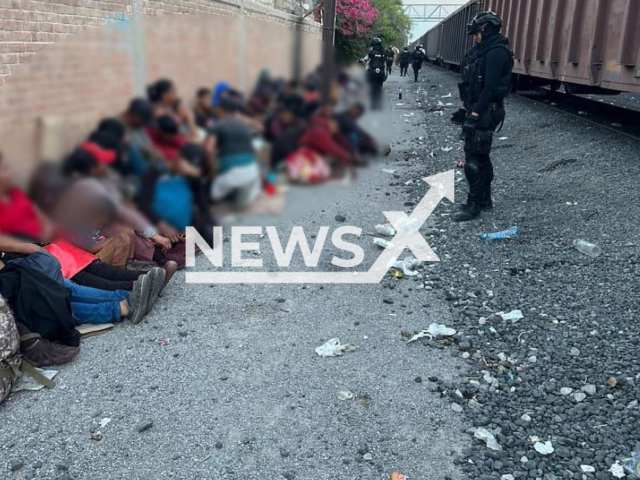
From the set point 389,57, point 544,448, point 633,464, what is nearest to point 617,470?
point 633,464

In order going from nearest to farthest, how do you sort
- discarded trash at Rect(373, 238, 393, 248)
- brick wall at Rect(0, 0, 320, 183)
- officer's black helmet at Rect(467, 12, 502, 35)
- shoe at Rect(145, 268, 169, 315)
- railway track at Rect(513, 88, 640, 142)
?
1. brick wall at Rect(0, 0, 320, 183)
2. shoe at Rect(145, 268, 169, 315)
3. officer's black helmet at Rect(467, 12, 502, 35)
4. discarded trash at Rect(373, 238, 393, 248)
5. railway track at Rect(513, 88, 640, 142)

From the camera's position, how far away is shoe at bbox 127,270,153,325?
14.1 feet

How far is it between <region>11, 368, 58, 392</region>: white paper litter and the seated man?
363cm

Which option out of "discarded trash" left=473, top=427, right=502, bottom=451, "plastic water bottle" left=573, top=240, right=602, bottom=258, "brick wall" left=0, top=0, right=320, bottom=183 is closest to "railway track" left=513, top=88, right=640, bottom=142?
"plastic water bottle" left=573, top=240, right=602, bottom=258

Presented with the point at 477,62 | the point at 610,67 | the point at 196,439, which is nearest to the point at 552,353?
the point at 196,439

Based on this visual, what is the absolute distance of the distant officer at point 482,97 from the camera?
4801mm

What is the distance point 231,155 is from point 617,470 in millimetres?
3073

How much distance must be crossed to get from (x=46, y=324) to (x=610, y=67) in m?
7.05

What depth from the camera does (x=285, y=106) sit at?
1.99ft

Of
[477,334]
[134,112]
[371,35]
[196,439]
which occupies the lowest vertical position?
[196,439]

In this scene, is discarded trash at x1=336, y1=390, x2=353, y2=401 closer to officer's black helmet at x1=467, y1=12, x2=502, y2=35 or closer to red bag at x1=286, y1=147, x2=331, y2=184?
red bag at x1=286, y1=147, x2=331, y2=184

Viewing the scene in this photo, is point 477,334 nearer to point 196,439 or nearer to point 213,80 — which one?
point 196,439

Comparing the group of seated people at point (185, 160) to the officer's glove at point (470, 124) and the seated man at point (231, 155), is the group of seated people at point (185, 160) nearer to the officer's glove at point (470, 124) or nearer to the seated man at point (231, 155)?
the seated man at point (231, 155)

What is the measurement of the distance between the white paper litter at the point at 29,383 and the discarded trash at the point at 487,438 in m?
2.80
